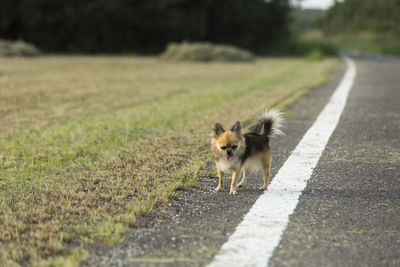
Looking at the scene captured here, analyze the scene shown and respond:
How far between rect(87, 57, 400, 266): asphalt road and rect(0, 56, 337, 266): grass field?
221mm

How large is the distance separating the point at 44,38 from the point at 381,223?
4473 centimetres

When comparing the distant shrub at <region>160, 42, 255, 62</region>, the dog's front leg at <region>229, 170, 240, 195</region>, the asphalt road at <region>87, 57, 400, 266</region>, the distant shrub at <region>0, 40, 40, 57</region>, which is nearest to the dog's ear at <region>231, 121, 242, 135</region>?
the dog's front leg at <region>229, 170, 240, 195</region>

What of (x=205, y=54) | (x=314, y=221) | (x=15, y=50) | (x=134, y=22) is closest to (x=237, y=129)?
(x=314, y=221)

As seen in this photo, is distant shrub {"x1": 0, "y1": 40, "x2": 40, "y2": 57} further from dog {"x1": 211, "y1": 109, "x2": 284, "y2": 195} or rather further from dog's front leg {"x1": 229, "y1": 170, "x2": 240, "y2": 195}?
dog's front leg {"x1": 229, "y1": 170, "x2": 240, "y2": 195}

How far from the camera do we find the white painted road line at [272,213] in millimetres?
2850

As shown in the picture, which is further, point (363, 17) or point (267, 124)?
point (363, 17)

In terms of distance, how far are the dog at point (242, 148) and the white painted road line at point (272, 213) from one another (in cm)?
27

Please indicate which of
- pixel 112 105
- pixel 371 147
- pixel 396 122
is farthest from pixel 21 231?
pixel 112 105

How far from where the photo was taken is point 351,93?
38.2ft

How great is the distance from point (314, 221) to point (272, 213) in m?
0.34

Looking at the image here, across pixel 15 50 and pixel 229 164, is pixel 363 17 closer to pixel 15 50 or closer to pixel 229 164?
pixel 15 50

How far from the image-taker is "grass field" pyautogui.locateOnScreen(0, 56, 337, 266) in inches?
128

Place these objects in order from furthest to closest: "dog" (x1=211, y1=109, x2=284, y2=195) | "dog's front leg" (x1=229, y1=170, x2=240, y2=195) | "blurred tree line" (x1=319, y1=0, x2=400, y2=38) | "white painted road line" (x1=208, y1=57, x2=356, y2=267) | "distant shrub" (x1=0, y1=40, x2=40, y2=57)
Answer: "blurred tree line" (x1=319, y1=0, x2=400, y2=38) < "distant shrub" (x1=0, y1=40, x2=40, y2=57) < "dog's front leg" (x1=229, y1=170, x2=240, y2=195) < "dog" (x1=211, y1=109, x2=284, y2=195) < "white painted road line" (x1=208, y1=57, x2=356, y2=267)

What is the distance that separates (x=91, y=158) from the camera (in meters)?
5.58
